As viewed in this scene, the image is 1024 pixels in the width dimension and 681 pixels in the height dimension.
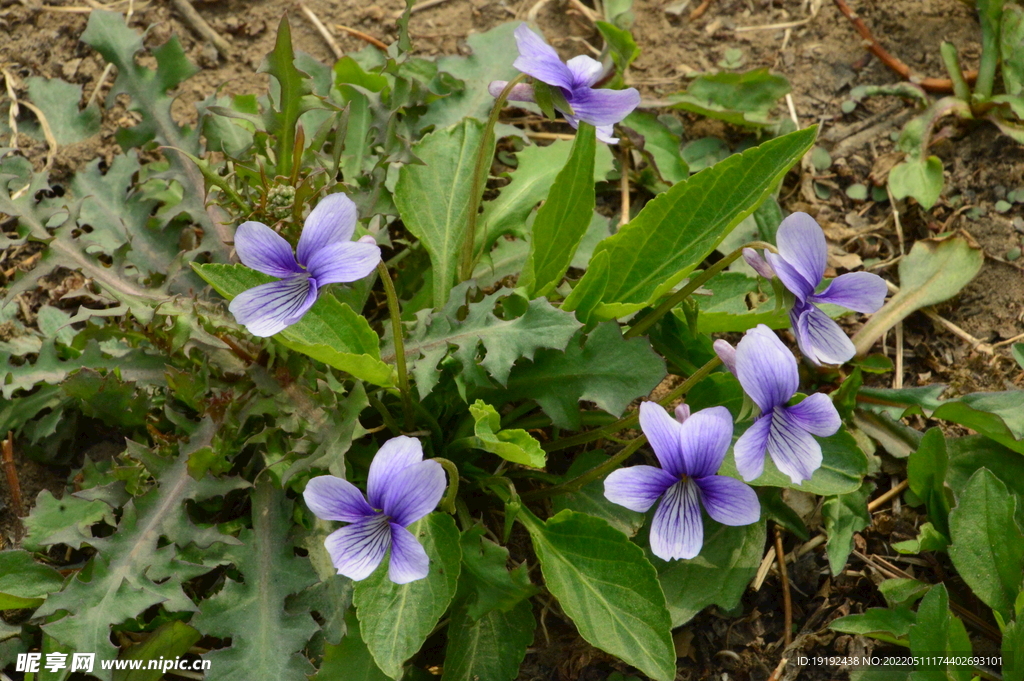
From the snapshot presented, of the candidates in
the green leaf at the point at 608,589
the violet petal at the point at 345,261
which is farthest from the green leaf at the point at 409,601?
the violet petal at the point at 345,261

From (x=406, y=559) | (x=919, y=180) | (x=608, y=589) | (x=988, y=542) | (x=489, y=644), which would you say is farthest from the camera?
(x=919, y=180)

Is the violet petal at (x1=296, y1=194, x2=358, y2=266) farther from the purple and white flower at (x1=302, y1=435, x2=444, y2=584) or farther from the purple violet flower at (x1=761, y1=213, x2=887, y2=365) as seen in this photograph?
the purple violet flower at (x1=761, y1=213, x2=887, y2=365)

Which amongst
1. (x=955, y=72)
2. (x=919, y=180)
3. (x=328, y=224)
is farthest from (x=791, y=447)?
(x=955, y=72)

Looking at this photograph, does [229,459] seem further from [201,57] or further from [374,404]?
[201,57]

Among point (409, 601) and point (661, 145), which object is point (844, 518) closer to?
point (409, 601)

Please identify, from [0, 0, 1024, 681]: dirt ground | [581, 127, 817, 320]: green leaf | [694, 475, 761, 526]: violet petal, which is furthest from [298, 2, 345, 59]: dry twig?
[694, 475, 761, 526]: violet petal

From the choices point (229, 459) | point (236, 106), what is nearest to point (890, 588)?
point (229, 459)
